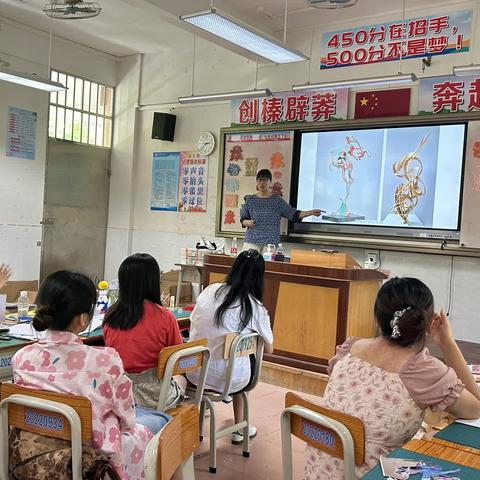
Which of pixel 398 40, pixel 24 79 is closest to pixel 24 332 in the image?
pixel 24 79

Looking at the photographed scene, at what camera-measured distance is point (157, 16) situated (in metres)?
6.00

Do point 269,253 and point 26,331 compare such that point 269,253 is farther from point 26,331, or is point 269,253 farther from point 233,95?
point 26,331

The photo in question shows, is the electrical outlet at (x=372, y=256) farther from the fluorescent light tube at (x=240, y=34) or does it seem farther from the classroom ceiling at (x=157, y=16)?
the classroom ceiling at (x=157, y=16)

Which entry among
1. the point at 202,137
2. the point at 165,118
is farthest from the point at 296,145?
the point at 165,118

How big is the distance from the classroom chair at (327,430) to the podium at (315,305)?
2.92 meters

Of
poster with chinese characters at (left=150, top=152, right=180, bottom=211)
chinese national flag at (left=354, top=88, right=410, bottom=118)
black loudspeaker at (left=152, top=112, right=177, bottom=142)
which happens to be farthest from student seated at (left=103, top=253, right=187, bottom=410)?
black loudspeaker at (left=152, top=112, right=177, bottom=142)

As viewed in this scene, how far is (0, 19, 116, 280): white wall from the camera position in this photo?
679 cm

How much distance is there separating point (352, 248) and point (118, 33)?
401 cm

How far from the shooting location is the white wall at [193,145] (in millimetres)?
5418

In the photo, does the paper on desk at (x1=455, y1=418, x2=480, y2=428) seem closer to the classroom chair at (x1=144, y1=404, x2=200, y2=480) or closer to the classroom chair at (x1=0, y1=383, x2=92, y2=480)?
the classroom chair at (x1=144, y1=404, x2=200, y2=480)

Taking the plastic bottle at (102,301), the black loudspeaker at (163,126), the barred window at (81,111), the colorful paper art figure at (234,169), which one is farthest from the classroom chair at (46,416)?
the barred window at (81,111)

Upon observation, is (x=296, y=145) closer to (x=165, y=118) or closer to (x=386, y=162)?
(x=386, y=162)

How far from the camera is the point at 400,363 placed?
1.81 m

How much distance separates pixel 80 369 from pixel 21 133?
19.1ft
